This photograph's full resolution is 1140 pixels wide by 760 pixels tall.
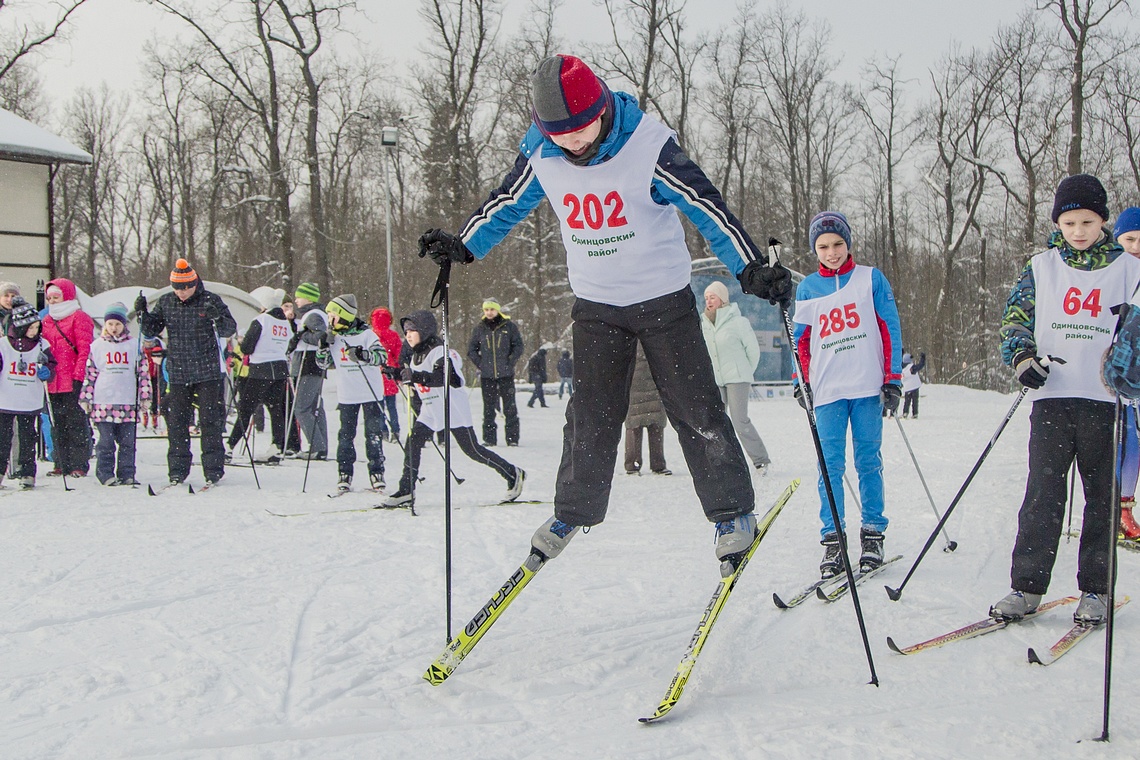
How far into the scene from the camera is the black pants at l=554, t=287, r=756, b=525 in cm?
308

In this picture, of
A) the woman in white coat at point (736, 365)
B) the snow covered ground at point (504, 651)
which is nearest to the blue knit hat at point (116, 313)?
the snow covered ground at point (504, 651)

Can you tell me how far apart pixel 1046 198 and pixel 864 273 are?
95.0 feet

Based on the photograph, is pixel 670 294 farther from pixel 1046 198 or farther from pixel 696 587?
pixel 1046 198

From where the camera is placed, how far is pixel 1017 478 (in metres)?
7.43

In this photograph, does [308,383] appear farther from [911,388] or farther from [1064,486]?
[911,388]

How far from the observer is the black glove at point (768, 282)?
116 inches

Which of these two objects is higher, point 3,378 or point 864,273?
point 864,273

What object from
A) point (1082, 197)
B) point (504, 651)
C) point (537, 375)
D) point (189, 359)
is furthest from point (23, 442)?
point (537, 375)

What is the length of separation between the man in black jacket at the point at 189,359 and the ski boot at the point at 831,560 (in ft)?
18.9

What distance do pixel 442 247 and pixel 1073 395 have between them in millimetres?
2571

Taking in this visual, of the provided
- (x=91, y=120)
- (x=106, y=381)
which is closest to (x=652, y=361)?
(x=106, y=381)

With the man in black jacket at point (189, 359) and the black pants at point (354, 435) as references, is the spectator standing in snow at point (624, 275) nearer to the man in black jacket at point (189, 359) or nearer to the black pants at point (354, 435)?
the black pants at point (354, 435)

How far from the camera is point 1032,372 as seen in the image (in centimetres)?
339

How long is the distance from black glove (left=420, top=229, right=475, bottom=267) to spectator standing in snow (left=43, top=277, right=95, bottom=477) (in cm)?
615
